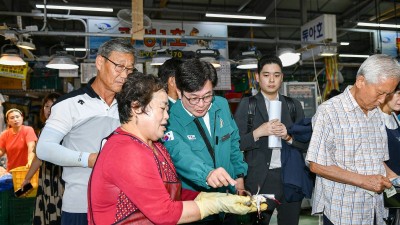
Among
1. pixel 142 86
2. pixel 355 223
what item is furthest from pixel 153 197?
pixel 355 223

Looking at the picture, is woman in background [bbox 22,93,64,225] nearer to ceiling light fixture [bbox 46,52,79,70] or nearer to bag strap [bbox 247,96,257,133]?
bag strap [bbox 247,96,257,133]

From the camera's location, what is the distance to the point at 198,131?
2.34 m

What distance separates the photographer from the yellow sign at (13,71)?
320 inches

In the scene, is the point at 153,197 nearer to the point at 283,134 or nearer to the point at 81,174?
the point at 81,174

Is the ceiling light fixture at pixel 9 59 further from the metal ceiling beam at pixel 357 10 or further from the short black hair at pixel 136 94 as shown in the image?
the metal ceiling beam at pixel 357 10

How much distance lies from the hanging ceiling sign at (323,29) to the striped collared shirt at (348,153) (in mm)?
6245

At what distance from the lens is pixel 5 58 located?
6613mm

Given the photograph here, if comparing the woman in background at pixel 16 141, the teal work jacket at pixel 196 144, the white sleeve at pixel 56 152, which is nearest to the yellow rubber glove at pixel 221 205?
the teal work jacket at pixel 196 144

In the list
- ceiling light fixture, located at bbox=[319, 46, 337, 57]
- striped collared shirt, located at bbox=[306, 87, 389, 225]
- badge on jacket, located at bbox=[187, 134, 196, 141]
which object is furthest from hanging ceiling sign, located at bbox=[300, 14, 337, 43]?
badge on jacket, located at bbox=[187, 134, 196, 141]

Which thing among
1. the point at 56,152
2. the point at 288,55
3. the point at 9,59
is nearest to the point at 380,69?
the point at 56,152

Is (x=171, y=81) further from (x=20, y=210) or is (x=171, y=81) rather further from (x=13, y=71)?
(x=13, y=71)

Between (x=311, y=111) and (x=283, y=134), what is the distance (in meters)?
4.73

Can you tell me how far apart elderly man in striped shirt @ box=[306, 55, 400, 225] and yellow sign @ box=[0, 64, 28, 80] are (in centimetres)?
754

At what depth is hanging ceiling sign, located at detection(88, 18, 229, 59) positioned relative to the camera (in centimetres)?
902
